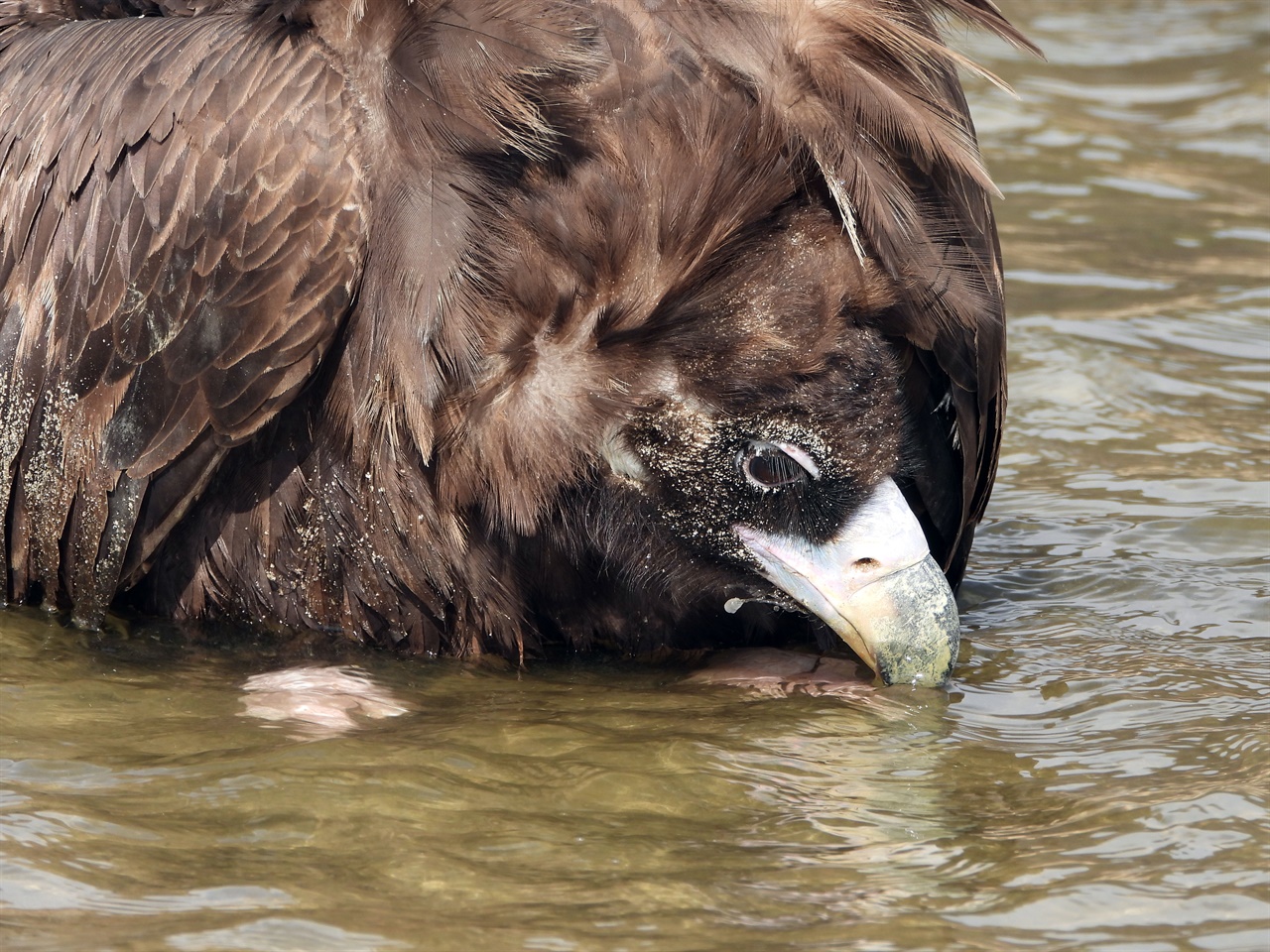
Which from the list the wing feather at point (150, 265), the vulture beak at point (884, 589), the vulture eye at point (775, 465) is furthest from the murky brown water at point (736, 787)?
the vulture eye at point (775, 465)

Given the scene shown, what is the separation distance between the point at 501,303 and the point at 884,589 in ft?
3.80

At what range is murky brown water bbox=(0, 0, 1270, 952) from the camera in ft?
10.8

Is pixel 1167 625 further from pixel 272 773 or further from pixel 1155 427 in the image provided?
pixel 272 773

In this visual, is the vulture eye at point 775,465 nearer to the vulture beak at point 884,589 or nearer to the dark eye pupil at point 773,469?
the dark eye pupil at point 773,469

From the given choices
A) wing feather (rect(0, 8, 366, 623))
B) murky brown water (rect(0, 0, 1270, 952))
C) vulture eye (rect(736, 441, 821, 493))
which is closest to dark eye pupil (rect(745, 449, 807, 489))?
vulture eye (rect(736, 441, 821, 493))

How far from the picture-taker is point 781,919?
10.9 ft

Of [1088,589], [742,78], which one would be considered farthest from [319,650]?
[1088,589]

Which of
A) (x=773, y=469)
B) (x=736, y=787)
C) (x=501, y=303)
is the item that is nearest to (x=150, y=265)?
(x=501, y=303)

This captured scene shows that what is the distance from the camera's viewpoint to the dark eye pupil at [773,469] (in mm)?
4574

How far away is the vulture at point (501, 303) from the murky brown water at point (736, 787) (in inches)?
12.9

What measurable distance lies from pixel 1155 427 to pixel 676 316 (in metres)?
2.91

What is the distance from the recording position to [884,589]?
14.9 ft

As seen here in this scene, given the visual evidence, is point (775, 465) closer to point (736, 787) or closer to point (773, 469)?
point (773, 469)

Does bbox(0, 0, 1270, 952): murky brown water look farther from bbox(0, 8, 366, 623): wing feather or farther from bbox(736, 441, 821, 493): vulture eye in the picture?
bbox(736, 441, 821, 493): vulture eye
